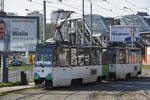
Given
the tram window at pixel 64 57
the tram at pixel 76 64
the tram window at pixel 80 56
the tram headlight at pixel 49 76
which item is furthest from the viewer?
the tram window at pixel 80 56

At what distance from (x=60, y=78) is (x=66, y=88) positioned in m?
1.76

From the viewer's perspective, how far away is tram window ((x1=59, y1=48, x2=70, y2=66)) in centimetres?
2858

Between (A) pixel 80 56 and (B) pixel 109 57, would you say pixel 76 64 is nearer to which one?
(A) pixel 80 56

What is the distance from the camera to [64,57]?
2881cm

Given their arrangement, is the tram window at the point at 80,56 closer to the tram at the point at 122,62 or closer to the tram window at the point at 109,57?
the tram window at the point at 109,57

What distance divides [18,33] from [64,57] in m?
12.7

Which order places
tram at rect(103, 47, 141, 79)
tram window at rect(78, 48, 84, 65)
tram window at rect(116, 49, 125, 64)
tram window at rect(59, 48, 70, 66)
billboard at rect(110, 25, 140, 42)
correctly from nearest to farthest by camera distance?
tram window at rect(59, 48, 70, 66), tram window at rect(78, 48, 84, 65), tram at rect(103, 47, 141, 79), tram window at rect(116, 49, 125, 64), billboard at rect(110, 25, 140, 42)

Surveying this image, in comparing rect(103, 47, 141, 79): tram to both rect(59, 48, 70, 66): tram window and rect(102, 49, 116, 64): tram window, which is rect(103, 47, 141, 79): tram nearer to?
rect(102, 49, 116, 64): tram window

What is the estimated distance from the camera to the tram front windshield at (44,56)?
28.2 m

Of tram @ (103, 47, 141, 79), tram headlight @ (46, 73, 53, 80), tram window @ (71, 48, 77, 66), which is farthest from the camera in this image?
tram @ (103, 47, 141, 79)

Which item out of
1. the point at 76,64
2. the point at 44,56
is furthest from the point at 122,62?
the point at 44,56

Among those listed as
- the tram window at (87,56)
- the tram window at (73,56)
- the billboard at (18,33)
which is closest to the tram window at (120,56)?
the tram window at (87,56)

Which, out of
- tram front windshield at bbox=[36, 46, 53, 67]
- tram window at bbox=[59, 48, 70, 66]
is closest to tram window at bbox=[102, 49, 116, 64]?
tram window at bbox=[59, 48, 70, 66]

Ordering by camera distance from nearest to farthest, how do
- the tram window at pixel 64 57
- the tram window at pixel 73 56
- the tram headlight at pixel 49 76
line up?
the tram headlight at pixel 49 76
the tram window at pixel 64 57
the tram window at pixel 73 56
